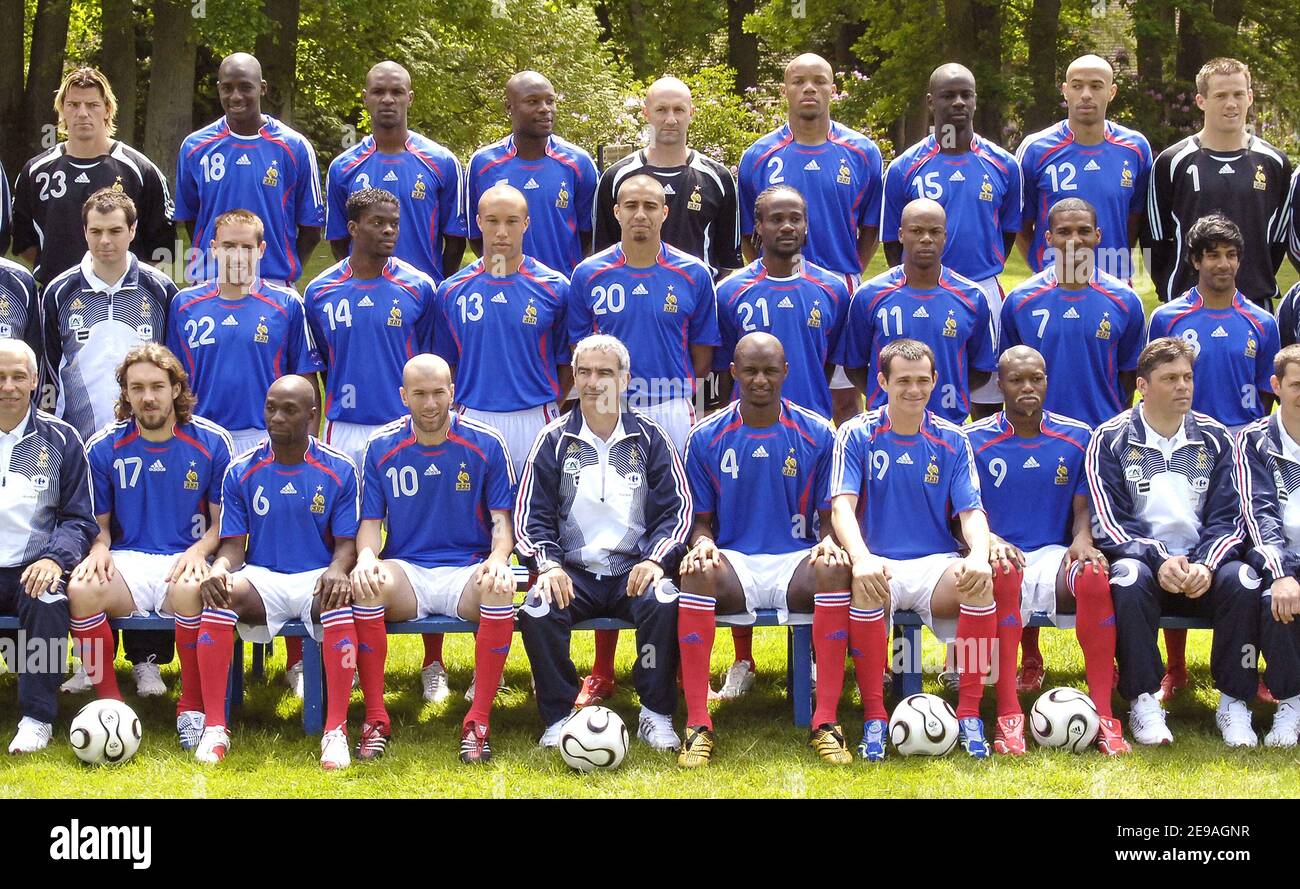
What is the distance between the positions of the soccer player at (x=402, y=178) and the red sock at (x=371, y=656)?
8.07ft

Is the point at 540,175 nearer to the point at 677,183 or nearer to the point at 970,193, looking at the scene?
the point at 677,183

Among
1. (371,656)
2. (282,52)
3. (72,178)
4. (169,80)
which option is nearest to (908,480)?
(371,656)

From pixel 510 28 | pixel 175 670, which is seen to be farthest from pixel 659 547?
pixel 510 28

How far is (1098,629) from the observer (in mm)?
6738

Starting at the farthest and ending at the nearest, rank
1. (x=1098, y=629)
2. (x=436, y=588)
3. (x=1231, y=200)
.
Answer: (x=1231, y=200), (x=436, y=588), (x=1098, y=629)

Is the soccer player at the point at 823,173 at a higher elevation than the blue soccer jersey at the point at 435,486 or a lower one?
higher

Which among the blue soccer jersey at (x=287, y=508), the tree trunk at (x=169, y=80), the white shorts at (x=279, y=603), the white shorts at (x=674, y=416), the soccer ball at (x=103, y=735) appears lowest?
the soccer ball at (x=103, y=735)

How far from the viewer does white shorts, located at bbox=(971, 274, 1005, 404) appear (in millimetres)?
7797

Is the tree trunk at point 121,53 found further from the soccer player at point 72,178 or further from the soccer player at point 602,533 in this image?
the soccer player at point 602,533

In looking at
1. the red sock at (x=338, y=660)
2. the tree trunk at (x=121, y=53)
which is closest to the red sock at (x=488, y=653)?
the red sock at (x=338, y=660)

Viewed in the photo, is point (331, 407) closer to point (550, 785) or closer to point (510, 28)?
point (550, 785)

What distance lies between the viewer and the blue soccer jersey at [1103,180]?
27.2 feet

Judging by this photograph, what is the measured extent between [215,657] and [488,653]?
1177 millimetres

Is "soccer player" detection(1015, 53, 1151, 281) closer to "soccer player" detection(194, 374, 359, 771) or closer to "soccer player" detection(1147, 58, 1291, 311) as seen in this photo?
"soccer player" detection(1147, 58, 1291, 311)
